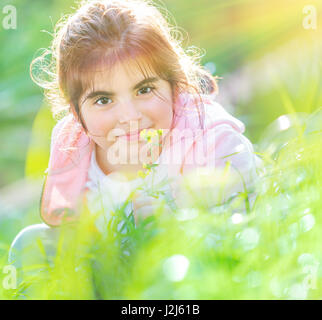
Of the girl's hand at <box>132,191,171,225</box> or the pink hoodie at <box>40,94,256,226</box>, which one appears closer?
the girl's hand at <box>132,191,171,225</box>

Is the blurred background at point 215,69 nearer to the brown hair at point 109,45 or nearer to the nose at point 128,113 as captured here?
the brown hair at point 109,45

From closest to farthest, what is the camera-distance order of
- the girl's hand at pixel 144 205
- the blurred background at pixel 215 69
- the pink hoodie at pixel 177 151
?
the girl's hand at pixel 144 205
the pink hoodie at pixel 177 151
the blurred background at pixel 215 69

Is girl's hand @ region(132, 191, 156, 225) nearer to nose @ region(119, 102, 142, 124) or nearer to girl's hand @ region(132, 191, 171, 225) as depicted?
girl's hand @ region(132, 191, 171, 225)

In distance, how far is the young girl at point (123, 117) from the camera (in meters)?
1.05

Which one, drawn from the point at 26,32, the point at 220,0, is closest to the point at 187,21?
the point at 220,0

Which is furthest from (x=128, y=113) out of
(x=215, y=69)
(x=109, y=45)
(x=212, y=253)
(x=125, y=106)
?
(x=215, y=69)

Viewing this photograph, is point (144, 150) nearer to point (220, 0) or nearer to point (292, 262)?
point (292, 262)

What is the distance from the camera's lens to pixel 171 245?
0.72 metres

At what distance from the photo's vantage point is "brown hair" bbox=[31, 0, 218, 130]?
1062 mm

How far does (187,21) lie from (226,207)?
0.98 metres

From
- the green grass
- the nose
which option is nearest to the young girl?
the nose

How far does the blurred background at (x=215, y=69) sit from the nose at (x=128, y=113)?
0.37 metres

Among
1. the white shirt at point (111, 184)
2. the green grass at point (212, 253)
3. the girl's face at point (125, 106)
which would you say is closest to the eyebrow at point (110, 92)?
the girl's face at point (125, 106)

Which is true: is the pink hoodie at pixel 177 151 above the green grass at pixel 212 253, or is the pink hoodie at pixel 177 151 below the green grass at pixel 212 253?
above
